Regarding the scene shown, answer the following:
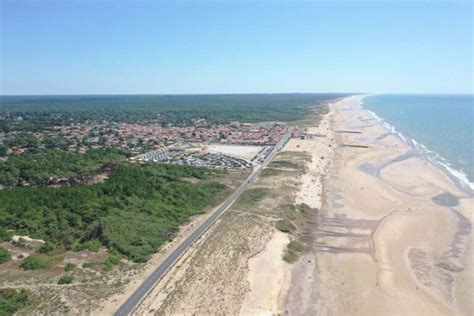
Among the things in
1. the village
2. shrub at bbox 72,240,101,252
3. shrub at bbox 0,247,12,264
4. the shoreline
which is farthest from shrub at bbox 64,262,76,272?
the shoreline

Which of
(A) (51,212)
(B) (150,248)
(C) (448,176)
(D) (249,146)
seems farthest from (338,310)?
(D) (249,146)

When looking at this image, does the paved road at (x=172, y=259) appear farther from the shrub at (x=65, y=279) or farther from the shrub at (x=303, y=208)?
the shrub at (x=303, y=208)

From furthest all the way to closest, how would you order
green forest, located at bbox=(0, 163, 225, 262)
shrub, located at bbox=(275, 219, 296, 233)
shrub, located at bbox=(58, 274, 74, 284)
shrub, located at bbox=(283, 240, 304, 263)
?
shrub, located at bbox=(275, 219, 296, 233) < green forest, located at bbox=(0, 163, 225, 262) < shrub, located at bbox=(283, 240, 304, 263) < shrub, located at bbox=(58, 274, 74, 284)

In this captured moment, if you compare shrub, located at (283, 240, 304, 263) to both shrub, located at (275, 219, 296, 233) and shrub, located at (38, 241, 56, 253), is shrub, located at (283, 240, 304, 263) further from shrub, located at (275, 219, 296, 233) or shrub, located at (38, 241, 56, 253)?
shrub, located at (38, 241, 56, 253)

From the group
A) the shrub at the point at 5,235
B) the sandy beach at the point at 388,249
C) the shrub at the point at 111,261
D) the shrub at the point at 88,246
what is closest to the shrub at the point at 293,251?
the sandy beach at the point at 388,249

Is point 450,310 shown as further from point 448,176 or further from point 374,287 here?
point 448,176
